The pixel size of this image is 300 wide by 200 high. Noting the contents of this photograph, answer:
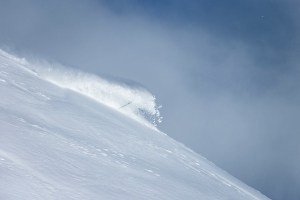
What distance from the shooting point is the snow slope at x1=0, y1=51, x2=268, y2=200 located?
14.8 ft

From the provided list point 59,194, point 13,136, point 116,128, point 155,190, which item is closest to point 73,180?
point 59,194

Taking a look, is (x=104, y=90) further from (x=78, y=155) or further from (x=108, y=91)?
(x=78, y=155)

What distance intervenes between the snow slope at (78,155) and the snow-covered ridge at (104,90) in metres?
1.96

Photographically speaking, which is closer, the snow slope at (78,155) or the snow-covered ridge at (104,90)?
the snow slope at (78,155)

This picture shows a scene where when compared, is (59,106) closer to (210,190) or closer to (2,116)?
(2,116)

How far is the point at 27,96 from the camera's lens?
793 centimetres

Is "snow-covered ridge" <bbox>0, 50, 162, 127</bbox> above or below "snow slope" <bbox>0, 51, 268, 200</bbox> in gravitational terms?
above

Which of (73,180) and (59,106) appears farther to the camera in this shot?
(59,106)

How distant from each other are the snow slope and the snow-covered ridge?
1961 millimetres

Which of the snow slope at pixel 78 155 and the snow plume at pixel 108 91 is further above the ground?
the snow plume at pixel 108 91

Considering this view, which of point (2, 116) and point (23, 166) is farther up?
point (2, 116)

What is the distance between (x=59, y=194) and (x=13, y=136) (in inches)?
60.6

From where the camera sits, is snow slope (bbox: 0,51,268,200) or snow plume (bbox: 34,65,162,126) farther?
snow plume (bbox: 34,65,162,126)

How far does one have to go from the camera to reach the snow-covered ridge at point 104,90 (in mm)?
12664
